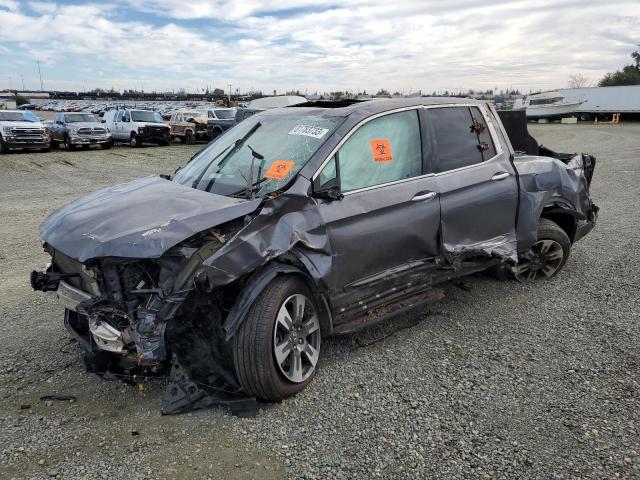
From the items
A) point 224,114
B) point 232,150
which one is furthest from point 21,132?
point 232,150

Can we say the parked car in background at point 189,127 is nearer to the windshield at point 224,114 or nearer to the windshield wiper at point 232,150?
the windshield at point 224,114

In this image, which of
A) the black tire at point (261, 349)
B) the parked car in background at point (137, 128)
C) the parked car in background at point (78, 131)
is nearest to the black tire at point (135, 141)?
the parked car in background at point (137, 128)

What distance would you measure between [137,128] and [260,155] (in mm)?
22509

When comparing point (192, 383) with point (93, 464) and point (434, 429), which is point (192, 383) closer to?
point (93, 464)

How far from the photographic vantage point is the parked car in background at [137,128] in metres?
24.5

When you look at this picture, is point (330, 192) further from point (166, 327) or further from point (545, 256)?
point (545, 256)

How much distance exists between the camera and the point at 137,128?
79.8 ft

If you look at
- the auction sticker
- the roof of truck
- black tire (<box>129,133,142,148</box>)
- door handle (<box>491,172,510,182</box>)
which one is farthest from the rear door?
black tire (<box>129,133,142,148</box>)

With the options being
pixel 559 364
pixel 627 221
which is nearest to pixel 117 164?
pixel 627 221

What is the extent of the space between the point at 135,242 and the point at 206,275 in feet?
1.58

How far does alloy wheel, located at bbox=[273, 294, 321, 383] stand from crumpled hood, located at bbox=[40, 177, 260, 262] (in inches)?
27.8

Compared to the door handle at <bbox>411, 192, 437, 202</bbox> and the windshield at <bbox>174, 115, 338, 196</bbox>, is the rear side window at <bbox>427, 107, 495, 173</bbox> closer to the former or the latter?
the door handle at <bbox>411, 192, 437, 202</bbox>

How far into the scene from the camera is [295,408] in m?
3.28

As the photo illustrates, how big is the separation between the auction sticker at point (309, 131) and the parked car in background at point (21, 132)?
20947 millimetres
